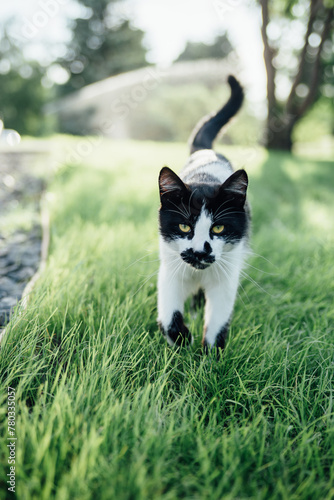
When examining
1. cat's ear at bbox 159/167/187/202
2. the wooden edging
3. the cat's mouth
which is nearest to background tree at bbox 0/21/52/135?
the wooden edging

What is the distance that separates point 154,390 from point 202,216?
801 mm

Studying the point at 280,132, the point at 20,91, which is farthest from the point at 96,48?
the point at 280,132

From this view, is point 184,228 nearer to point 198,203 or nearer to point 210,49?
point 198,203

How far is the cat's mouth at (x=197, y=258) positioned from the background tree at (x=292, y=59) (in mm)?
9200

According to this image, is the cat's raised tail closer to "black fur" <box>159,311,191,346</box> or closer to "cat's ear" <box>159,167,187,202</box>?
"cat's ear" <box>159,167,187,202</box>

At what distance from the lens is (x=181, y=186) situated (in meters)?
1.67

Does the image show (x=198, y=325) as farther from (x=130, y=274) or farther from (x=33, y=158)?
(x=33, y=158)

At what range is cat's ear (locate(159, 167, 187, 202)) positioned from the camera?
64.9 inches

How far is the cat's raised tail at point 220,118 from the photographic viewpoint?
9.28ft

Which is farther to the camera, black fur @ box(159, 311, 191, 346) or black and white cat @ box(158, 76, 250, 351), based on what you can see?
black fur @ box(159, 311, 191, 346)

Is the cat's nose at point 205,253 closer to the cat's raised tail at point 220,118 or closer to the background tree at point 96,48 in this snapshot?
the cat's raised tail at point 220,118

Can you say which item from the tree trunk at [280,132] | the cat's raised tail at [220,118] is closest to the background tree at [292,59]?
the tree trunk at [280,132]

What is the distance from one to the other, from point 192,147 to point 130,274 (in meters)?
1.17

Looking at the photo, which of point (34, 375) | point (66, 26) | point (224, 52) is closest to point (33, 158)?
point (34, 375)
